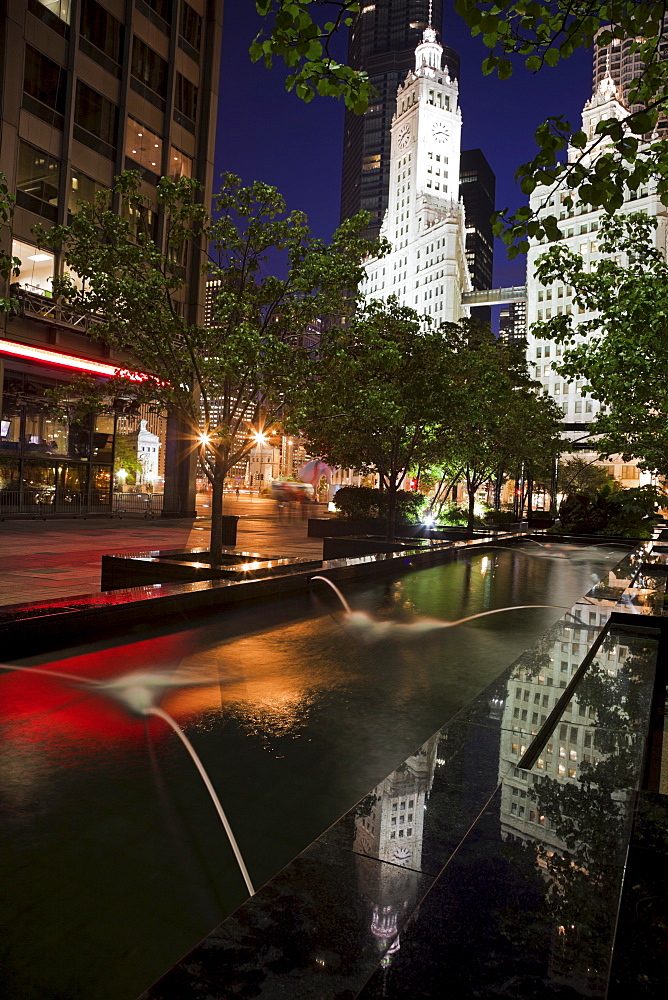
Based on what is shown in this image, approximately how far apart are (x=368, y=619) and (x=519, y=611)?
2.75m

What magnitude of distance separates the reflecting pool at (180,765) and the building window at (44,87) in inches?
1062

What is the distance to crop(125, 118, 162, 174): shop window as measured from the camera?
31.6 meters

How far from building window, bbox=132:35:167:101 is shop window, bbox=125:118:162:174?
2.30 meters

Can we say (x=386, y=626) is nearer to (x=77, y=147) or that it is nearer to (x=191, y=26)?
(x=77, y=147)

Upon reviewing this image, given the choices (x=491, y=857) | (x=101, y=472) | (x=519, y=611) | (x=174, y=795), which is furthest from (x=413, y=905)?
(x=101, y=472)

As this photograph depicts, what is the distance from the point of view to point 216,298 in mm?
11008

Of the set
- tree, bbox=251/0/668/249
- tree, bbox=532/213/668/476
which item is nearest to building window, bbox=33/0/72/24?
tree, bbox=532/213/668/476

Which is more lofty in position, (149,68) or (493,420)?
(149,68)

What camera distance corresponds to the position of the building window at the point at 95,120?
2898 centimetres

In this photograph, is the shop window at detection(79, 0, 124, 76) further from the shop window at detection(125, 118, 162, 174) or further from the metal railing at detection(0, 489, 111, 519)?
the metal railing at detection(0, 489, 111, 519)

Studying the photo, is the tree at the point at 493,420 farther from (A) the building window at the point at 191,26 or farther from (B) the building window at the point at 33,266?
(A) the building window at the point at 191,26

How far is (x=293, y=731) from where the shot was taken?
190 inches

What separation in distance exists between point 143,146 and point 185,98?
5094 millimetres

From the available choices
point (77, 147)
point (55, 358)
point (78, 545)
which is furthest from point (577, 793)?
point (77, 147)
